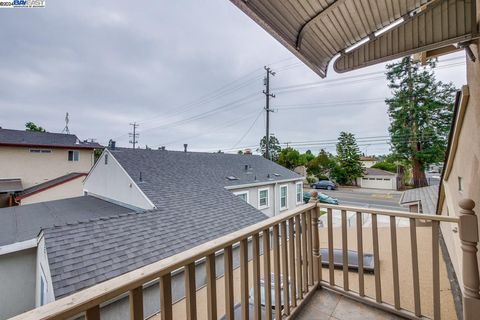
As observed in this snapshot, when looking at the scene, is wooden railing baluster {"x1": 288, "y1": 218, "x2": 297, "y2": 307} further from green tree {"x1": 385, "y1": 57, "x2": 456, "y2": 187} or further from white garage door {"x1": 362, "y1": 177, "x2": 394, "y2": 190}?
white garage door {"x1": 362, "y1": 177, "x2": 394, "y2": 190}

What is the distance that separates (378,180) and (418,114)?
9984 millimetres

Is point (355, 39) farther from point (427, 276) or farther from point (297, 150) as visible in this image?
point (297, 150)

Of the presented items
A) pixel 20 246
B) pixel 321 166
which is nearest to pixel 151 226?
pixel 20 246

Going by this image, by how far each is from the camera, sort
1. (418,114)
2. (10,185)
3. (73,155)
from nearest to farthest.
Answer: (10,185) < (73,155) < (418,114)

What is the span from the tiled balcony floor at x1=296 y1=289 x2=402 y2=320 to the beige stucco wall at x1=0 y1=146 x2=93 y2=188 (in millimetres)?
17674

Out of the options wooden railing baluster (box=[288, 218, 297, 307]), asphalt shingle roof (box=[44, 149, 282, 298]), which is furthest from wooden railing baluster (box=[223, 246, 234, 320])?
asphalt shingle roof (box=[44, 149, 282, 298])

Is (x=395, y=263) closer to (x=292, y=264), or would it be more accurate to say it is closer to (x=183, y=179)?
(x=292, y=264)

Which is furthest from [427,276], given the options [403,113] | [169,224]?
[403,113]

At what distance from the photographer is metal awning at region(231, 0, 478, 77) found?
5.09 feet

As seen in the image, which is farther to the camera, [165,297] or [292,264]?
[292,264]

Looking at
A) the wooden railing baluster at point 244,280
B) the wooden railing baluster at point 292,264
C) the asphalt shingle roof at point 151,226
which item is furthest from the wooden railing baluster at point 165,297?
the asphalt shingle roof at point 151,226

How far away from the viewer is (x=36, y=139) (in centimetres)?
1414

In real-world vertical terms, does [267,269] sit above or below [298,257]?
above

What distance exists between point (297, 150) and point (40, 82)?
946 inches
